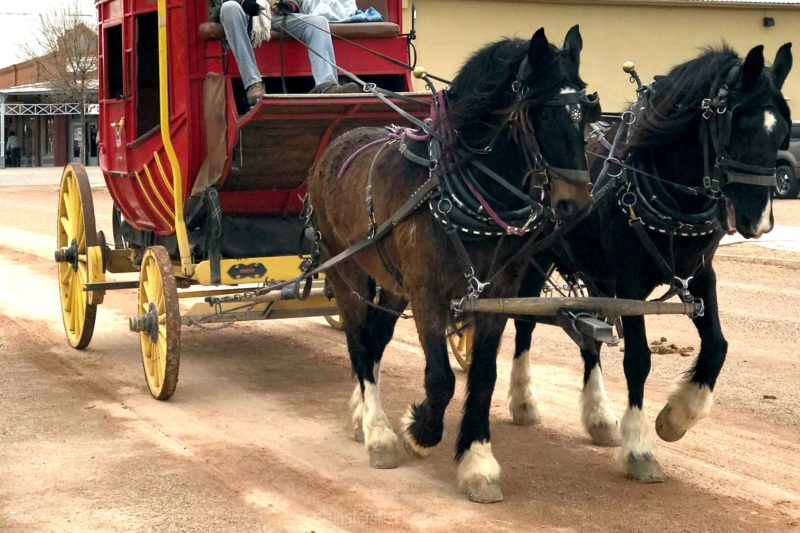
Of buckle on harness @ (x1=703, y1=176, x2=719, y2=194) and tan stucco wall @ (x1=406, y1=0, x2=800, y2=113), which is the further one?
tan stucco wall @ (x1=406, y1=0, x2=800, y2=113)

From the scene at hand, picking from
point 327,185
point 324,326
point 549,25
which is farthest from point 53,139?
point 327,185

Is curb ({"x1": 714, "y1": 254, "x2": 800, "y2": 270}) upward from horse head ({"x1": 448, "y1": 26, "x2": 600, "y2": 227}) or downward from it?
downward

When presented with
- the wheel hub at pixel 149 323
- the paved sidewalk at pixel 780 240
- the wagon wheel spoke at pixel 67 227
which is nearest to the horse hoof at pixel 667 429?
the wheel hub at pixel 149 323

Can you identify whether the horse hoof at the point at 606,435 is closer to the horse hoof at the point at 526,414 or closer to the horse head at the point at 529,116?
the horse hoof at the point at 526,414

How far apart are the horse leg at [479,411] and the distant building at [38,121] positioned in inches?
1705

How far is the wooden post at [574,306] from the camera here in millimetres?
5375

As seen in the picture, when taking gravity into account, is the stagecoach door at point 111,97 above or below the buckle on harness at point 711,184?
above

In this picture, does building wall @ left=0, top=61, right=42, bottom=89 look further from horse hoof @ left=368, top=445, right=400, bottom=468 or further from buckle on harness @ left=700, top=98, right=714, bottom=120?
buckle on harness @ left=700, top=98, right=714, bottom=120

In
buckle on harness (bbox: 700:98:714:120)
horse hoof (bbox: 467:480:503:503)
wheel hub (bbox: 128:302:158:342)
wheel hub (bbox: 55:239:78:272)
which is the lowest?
horse hoof (bbox: 467:480:503:503)

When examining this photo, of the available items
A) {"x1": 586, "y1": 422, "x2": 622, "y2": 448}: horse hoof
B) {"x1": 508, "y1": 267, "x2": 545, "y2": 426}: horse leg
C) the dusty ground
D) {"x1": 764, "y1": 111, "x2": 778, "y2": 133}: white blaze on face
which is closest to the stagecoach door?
the dusty ground

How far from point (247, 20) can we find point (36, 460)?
9.88 ft

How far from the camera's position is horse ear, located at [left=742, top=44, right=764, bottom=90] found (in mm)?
5246

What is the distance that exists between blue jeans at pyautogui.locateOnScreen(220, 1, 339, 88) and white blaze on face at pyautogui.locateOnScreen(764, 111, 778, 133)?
2943 millimetres

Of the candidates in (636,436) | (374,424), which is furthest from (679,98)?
(374,424)
